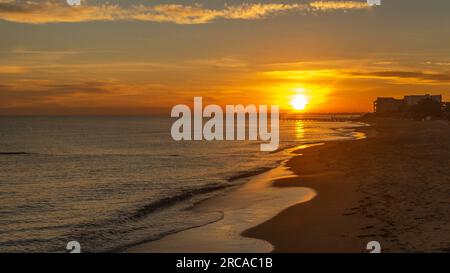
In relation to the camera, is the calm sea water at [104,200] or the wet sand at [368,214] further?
the calm sea water at [104,200]

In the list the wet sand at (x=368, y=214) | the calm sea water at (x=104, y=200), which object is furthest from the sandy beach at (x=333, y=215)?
the calm sea water at (x=104, y=200)

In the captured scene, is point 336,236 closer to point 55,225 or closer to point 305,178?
point 55,225

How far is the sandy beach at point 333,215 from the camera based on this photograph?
1220 centimetres

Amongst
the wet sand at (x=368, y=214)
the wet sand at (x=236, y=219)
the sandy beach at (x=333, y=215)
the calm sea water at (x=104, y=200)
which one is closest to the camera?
the wet sand at (x=368, y=214)

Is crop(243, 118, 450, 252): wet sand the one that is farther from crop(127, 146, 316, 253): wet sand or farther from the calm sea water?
the calm sea water

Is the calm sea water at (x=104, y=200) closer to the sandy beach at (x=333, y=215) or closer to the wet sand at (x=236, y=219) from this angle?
the wet sand at (x=236, y=219)

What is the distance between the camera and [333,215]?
52.0ft

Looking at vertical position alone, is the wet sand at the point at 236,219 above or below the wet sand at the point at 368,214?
below

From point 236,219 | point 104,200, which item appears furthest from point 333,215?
point 104,200

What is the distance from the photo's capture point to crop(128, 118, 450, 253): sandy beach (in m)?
12.2

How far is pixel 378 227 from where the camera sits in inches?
523

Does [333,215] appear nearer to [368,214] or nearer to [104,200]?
[368,214]

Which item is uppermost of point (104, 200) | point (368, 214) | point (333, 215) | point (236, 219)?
point (368, 214)

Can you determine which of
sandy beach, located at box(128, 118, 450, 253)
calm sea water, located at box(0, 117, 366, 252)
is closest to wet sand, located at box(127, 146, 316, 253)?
sandy beach, located at box(128, 118, 450, 253)
